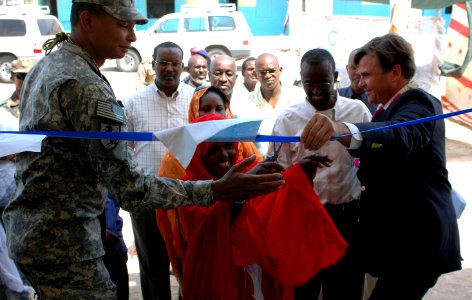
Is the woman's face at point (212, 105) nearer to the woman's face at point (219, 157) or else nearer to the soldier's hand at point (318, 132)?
the woman's face at point (219, 157)

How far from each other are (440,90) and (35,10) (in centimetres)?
1278

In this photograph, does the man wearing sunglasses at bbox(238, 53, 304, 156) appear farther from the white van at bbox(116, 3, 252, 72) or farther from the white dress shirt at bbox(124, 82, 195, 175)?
the white van at bbox(116, 3, 252, 72)

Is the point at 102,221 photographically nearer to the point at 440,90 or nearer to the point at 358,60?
the point at 358,60

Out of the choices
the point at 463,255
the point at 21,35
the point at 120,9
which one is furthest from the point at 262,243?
the point at 21,35

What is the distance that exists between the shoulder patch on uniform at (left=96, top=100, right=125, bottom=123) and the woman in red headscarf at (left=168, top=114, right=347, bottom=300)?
0.97 meters

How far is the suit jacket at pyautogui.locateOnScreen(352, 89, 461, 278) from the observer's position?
2633 millimetres

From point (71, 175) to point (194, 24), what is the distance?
1757 centimetres

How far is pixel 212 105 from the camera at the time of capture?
379cm

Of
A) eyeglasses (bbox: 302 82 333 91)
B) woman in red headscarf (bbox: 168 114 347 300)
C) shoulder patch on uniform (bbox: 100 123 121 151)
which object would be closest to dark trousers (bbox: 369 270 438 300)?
woman in red headscarf (bbox: 168 114 347 300)

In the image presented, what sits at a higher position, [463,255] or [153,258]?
[153,258]

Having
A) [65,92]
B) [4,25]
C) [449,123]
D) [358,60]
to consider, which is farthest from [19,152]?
[4,25]

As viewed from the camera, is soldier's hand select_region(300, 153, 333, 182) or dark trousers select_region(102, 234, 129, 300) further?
dark trousers select_region(102, 234, 129, 300)

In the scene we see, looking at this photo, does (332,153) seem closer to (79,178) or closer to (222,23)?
(79,178)

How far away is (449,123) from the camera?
12.8 m
